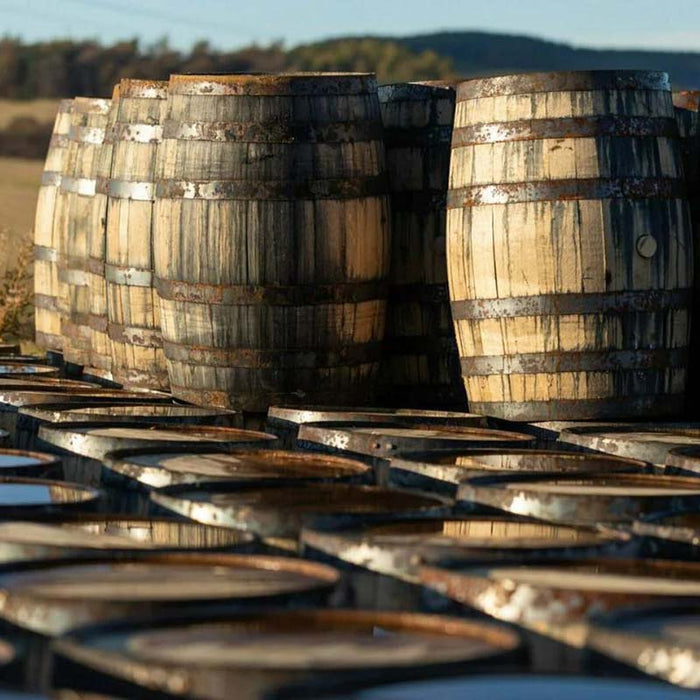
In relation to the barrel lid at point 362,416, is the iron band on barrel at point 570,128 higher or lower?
higher

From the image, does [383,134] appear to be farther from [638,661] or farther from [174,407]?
[638,661]

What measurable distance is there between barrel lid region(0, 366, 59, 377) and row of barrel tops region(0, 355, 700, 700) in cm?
251

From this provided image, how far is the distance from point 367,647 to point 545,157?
14.3ft

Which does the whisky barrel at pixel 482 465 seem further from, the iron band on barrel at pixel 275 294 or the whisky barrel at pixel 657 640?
the iron band on barrel at pixel 275 294

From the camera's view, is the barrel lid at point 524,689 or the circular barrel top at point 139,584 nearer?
the barrel lid at point 524,689

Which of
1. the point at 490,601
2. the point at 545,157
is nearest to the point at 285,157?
→ the point at 545,157

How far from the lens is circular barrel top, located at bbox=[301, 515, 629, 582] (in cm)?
389

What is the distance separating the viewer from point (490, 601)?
3.54 m

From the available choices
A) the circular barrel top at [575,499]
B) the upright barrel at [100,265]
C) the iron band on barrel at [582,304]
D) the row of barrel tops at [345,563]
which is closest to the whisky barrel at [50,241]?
the upright barrel at [100,265]

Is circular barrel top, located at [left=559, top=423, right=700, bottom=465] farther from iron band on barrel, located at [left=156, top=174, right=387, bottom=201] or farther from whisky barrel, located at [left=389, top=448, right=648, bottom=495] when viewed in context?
iron band on barrel, located at [left=156, top=174, right=387, bottom=201]

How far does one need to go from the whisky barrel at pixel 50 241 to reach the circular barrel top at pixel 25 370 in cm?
148

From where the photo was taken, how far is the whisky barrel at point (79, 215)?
9.68 meters

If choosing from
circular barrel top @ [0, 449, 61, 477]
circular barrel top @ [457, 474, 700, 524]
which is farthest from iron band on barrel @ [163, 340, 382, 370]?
circular barrel top @ [457, 474, 700, 524]

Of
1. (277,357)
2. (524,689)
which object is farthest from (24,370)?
(524,689)
